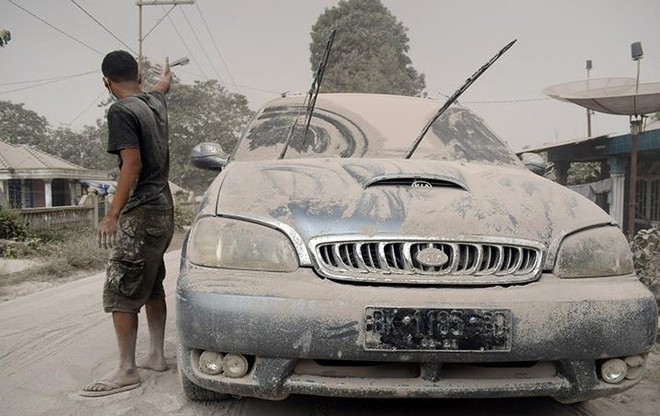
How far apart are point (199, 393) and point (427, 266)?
3.98 feet

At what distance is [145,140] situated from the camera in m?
2.73

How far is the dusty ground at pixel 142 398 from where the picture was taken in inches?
95.0

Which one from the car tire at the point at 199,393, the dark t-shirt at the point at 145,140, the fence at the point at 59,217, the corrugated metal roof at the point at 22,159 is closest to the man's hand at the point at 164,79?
the dark t-shirt at the point at 145,140

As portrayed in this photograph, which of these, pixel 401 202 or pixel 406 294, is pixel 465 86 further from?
pixel 406 294

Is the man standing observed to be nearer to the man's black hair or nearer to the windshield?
the man's black hair

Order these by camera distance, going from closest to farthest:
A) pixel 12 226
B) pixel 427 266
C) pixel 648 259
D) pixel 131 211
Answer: pixel 427 266
pixel 131 211
pixel 648 259
pixel 12 226

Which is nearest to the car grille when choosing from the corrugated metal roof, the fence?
the fence

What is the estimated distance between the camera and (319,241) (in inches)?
78.1

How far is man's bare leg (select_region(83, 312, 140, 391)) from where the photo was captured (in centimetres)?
268

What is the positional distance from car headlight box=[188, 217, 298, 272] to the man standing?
645 mm

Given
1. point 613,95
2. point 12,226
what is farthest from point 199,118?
point 613,95

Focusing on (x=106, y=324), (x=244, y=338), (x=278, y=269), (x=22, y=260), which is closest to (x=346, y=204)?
(x=278, y=269)

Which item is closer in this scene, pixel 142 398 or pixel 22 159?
pixel 142 398

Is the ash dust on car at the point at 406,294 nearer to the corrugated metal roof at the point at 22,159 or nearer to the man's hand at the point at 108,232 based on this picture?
the man's hand at the point at 108,232
